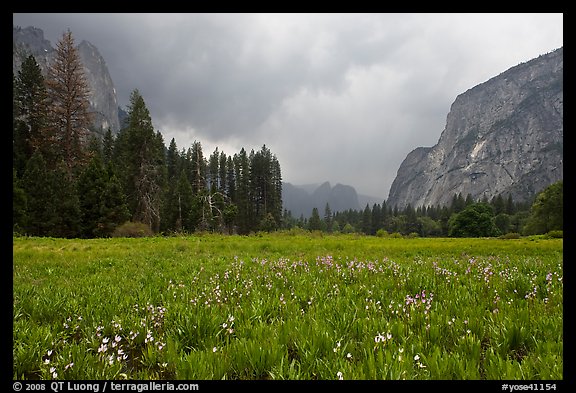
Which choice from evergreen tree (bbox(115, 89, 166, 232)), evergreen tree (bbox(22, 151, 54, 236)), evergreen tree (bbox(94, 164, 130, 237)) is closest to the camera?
evergreen tree (bbox(22, 151, 54, 236))

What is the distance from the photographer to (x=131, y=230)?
36.1m

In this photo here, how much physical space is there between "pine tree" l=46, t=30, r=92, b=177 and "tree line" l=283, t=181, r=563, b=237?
50053mm

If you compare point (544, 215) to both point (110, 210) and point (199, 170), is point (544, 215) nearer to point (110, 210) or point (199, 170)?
point (199, 170)

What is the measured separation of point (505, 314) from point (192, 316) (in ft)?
13.2

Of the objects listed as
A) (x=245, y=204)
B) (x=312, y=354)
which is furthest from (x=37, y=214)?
(x=245, y=204)

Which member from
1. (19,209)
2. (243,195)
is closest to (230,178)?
(243,195)

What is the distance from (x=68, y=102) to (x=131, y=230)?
18.4 meters

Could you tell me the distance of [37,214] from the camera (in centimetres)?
2981

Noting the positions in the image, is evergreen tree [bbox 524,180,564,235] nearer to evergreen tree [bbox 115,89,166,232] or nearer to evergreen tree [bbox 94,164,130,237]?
evergreen tree [bbox 115,89,166,232]

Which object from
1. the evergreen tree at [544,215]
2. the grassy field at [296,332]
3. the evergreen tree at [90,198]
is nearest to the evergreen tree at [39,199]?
the evergreen tree at [90,198]

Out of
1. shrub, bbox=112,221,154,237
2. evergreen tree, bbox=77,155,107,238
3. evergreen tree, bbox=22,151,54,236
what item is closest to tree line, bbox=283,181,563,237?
shrub, bbox=112,221,154,237

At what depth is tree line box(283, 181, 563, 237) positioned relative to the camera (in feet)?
226
